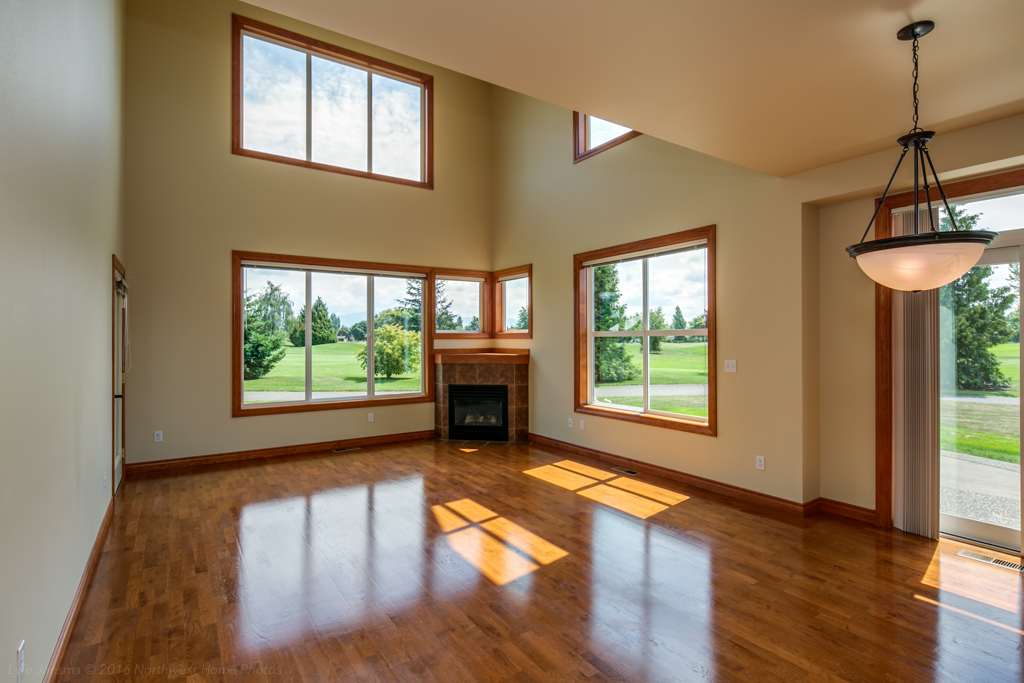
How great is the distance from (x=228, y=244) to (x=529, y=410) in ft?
13.4

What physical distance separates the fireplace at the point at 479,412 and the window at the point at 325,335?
0.43 meters

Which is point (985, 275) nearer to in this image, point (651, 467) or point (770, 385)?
point (770, 385)

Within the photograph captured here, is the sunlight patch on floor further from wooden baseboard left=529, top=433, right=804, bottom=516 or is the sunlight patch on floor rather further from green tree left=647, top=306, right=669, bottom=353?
green tree left=647, top=306, right=669, bottom=353

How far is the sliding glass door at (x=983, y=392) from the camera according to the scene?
10.5ft

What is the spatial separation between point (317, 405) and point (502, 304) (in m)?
2.88

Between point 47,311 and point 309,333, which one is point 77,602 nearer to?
point 47,311

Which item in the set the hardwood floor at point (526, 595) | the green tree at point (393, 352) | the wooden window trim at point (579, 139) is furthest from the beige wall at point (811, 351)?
the green tree at point (393, 352)

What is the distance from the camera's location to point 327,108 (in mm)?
6355

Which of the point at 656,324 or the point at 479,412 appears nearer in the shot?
the point at 656,324

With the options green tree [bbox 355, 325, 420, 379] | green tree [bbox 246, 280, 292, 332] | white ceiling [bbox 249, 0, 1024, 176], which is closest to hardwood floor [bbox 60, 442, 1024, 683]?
green tree [bbox 246, 280, 292, 332]

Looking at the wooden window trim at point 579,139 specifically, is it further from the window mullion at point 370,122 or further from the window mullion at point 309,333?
the window mullion at point 309,333

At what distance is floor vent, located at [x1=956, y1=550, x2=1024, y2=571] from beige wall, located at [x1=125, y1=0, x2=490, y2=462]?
572 cm

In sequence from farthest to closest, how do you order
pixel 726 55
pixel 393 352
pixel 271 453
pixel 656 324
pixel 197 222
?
pixel 393 352, pixel 271 453, pixel 197 222, pixel 656 324, pixel 726 55

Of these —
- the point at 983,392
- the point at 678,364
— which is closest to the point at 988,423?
the point at 983,392
